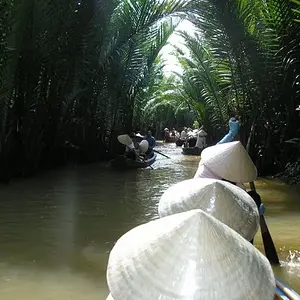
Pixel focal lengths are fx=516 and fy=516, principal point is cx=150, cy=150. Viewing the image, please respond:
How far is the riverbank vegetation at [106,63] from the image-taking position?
10016 millimetres

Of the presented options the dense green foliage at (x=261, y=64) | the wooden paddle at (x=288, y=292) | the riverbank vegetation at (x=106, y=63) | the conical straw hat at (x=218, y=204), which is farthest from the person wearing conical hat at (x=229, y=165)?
the dense green foliage at (x=261, y=64)

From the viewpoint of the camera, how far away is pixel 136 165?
47.0 feet

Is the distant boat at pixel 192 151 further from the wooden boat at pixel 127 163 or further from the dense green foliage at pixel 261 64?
the dense green foliage at pixel 261 64

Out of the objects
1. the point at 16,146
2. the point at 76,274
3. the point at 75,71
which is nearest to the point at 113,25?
the point at 75,71

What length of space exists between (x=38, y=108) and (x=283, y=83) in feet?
17.8

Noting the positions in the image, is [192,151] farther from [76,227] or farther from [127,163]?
[76,227]

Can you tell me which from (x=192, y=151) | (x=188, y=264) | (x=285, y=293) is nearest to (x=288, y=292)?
(x=285, y=293)

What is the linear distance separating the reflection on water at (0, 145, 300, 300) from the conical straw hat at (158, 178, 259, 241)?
184 cm

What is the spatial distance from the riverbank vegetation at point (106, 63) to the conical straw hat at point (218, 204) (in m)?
6.75

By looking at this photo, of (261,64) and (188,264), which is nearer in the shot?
(188,264)

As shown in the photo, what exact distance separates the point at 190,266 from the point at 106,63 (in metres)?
13.4

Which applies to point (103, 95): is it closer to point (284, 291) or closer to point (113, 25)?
point (113, 25)

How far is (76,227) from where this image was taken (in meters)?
6.56

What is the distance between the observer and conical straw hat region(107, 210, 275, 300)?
1.39 meters
